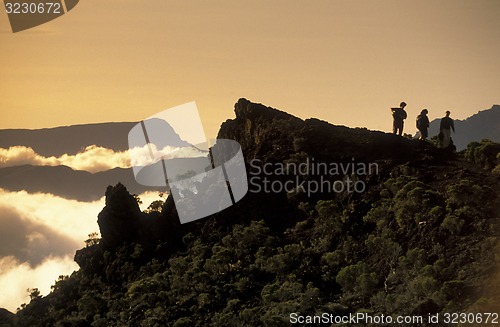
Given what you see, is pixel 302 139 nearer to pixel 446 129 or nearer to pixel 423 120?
pixel 423 120

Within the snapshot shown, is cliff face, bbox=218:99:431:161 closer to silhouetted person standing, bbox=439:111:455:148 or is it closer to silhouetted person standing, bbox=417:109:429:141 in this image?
silhouetted person standing, bbox=439:111:455:148

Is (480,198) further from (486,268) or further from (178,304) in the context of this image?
(178,304)

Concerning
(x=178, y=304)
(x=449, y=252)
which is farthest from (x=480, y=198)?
(x=178, y=304)

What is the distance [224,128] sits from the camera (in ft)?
236

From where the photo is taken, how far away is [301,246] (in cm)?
5512

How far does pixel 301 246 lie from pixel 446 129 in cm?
1322

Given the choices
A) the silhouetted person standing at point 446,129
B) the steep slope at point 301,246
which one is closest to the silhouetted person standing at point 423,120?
the silhouetted person standing at point 446,129

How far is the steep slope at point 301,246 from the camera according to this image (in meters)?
44.2

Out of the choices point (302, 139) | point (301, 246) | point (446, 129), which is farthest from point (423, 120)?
point (301, 246)

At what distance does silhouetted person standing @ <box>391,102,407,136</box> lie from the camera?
58.6 meters

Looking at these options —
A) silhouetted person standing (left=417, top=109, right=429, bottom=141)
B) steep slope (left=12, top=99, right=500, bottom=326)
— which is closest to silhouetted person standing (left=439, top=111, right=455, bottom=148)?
silhouetted person standing (left=417, top=109, right=429, bottom=141)

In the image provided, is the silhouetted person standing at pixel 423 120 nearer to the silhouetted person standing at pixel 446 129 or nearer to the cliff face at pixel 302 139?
the silhouetted person standing at pixel 446 129

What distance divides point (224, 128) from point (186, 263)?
15920 mm

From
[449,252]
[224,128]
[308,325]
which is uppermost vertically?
[224,128]
